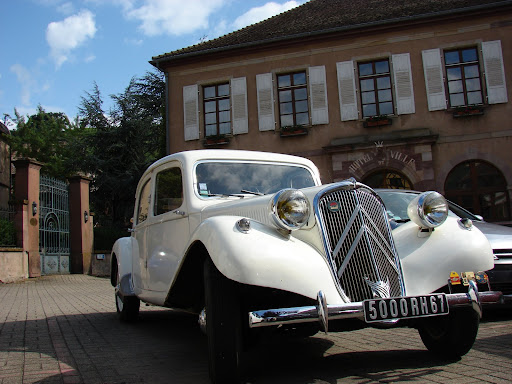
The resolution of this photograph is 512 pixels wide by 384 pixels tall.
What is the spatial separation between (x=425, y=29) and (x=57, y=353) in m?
15.8

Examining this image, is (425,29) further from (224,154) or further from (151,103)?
→ (151,103)

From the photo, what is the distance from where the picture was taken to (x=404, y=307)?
9.54ft

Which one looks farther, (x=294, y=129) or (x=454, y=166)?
(x=294, y=129)

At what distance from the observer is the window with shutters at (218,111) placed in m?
17.9

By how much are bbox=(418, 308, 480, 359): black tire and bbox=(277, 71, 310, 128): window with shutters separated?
45.3 ft

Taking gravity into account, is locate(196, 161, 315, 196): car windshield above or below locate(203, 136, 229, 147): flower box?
below

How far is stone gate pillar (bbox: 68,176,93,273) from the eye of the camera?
18.7 m

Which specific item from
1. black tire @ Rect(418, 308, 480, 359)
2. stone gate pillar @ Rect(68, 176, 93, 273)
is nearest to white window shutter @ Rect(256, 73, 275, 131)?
stone gate pillar @ Rect(68, 176, 93, 273)

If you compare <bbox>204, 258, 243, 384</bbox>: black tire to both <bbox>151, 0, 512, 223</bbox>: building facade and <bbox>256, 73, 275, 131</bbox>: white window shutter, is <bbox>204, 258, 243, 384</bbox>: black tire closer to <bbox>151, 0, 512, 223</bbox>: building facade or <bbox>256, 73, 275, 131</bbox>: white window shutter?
<bbox>151, 0, 512, 223</bbox>: building facade

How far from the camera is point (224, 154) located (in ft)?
15.3

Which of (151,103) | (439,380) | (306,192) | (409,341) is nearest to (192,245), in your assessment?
(306,192)

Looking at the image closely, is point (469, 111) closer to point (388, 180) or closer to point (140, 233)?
point (388, 180)

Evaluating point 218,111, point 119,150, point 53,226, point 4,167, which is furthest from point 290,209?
point 4,167

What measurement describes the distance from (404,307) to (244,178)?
2126mm
